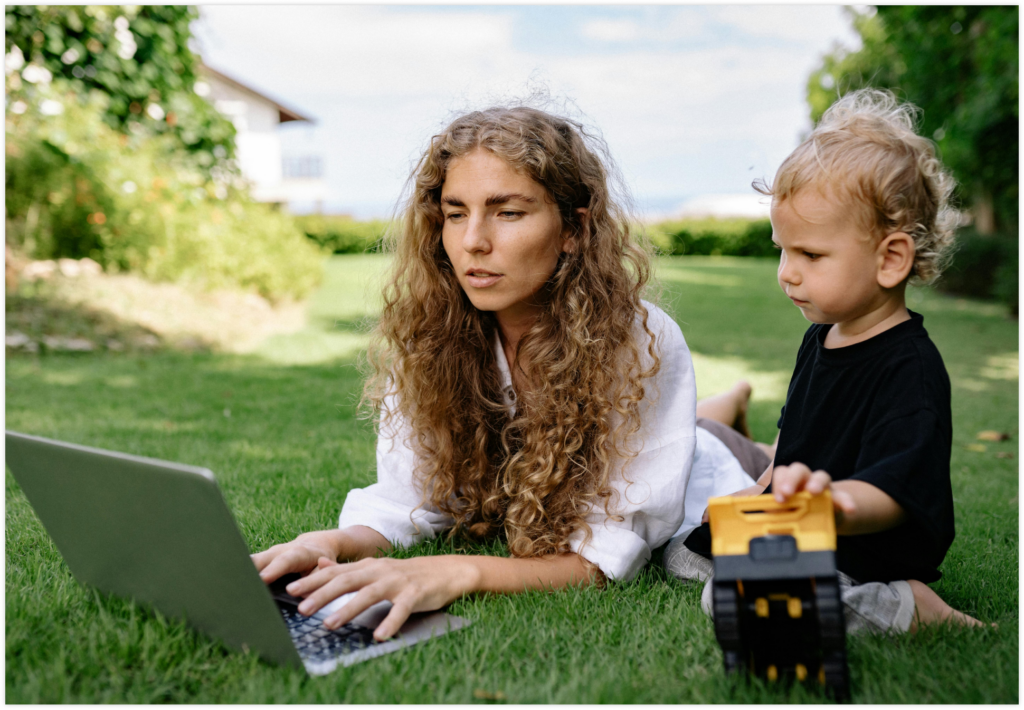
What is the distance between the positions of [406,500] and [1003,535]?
2076 millimetres

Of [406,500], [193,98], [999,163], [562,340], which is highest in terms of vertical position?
[193,98]

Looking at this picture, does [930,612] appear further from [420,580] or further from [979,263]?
[979,263]

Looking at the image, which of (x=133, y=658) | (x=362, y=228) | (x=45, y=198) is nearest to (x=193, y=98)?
(x=45, y=198)

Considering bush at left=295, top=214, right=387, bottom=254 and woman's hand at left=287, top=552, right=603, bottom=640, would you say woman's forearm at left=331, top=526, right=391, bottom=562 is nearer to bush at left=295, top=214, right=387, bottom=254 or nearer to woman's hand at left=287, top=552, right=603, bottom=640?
woman's hand at left=287, top=552, right=603, bottom=640

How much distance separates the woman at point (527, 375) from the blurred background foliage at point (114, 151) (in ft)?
23.2

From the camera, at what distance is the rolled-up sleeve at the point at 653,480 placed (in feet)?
7.03

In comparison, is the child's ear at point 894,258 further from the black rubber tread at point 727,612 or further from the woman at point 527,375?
the black rubber tread at point 727,612

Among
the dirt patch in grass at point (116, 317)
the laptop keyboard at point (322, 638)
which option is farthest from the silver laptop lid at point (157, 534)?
the dirt patch in grass at point (116, 317)

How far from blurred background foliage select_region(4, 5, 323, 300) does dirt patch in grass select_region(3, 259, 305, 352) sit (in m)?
0.40

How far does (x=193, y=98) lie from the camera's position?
32.7 feet

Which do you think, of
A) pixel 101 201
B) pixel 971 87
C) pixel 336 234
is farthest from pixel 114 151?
pixel 336 234

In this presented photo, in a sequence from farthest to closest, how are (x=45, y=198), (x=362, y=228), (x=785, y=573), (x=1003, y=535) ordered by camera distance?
(x=362, y=228) → (x=45, y=198) → (x=1003, y=535) → (x=785, y=573)

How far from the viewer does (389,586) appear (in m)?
1.83

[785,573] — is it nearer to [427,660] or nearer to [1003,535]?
[427,660]
